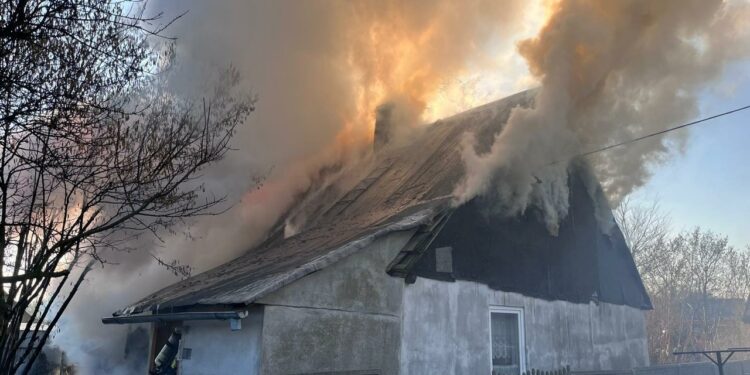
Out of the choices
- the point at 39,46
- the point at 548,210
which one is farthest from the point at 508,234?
the point at 39,46

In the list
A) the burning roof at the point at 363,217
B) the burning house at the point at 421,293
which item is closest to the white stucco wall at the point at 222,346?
the burning house at the point at 421,293

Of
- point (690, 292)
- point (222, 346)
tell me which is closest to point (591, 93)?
point (222, 346)

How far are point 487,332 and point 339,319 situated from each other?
278 cm

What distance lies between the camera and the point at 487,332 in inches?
336

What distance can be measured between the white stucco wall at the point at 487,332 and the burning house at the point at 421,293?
0.02 metres

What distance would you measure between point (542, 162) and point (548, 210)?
1320mm

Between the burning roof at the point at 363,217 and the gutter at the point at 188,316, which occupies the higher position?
the burning roof at the point at 363,217

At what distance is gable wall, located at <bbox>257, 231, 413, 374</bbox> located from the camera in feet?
21.2

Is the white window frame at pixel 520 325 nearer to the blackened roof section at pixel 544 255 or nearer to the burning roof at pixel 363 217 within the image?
the blackened roof section at pixel 544 255

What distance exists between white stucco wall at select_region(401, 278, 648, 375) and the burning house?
23 mm

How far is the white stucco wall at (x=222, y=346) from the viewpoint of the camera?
6453 mm

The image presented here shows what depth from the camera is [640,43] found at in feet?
28.2

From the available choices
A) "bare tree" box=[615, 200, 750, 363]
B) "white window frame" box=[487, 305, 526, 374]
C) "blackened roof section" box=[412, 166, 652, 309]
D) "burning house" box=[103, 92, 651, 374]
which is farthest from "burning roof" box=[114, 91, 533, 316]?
"bare tree" box=[615, 200, 750, 363]

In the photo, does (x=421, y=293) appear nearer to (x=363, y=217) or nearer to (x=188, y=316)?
(x=363, y=217)
